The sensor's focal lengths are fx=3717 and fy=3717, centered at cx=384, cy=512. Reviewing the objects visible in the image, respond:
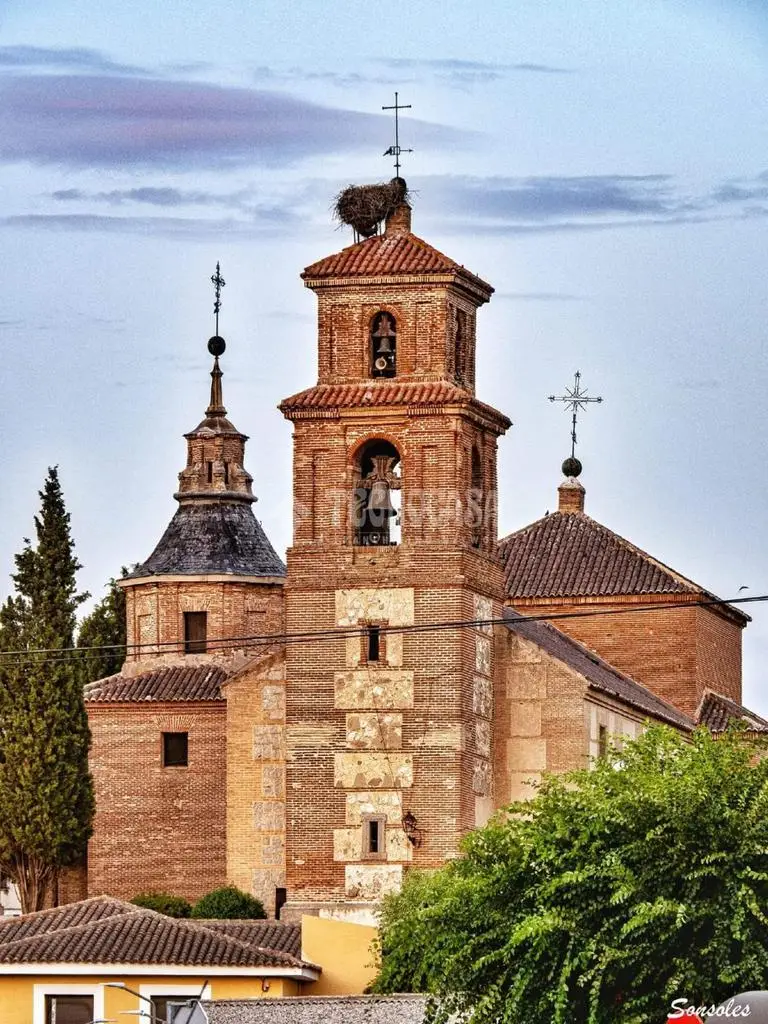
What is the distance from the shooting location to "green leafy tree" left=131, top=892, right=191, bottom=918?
76.7 metres

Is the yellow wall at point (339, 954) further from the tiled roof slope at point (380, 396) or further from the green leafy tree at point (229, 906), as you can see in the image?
the tiled roof slope at point (380, 396)

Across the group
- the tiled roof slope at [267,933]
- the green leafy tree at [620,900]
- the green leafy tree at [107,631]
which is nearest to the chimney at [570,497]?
the green leafy tree at [107,631]

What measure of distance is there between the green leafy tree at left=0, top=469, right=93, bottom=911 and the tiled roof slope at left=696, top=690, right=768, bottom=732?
49.4 ft

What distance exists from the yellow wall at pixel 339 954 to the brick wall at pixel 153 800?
12073 mm

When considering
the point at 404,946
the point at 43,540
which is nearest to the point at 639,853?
the point at 404,946

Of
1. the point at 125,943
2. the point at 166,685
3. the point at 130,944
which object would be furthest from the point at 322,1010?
the point at 166,685

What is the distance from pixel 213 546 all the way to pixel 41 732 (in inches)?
239

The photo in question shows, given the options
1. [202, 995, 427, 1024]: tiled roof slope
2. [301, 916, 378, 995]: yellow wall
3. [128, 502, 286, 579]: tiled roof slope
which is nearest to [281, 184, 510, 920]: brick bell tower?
[301, 916, 378, 995]: yellow wall

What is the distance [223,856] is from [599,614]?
490 inches

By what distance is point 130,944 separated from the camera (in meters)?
64.8

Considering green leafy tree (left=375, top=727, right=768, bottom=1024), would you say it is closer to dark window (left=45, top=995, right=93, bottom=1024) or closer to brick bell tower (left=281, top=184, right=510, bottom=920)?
dark window (left=45, top=995, right=93, bottom=1024)

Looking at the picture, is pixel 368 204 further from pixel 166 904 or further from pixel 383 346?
pixel 166 904

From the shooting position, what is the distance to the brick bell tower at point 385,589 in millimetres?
71750

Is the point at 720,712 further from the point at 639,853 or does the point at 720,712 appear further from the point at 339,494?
the point at 639,853
